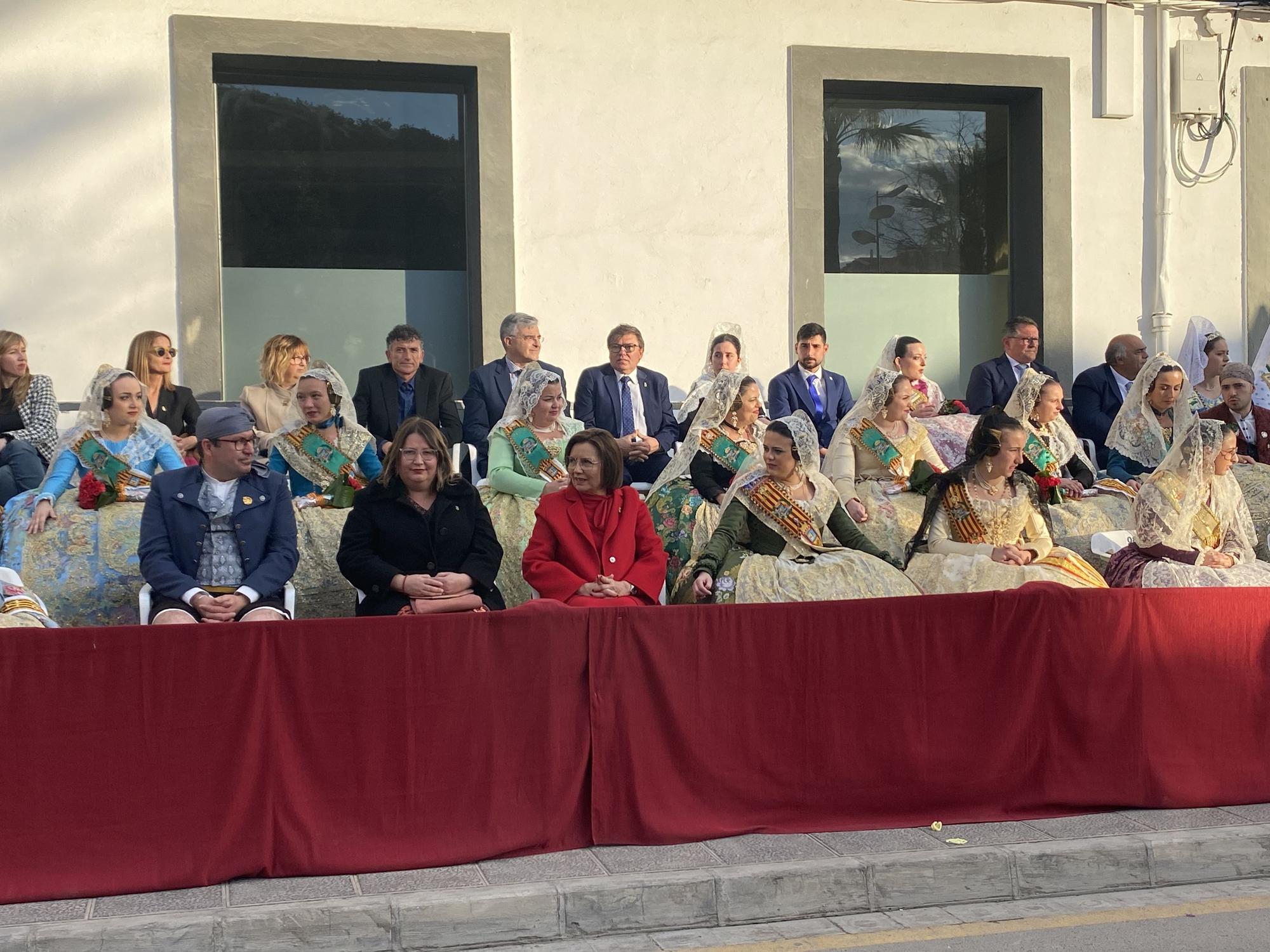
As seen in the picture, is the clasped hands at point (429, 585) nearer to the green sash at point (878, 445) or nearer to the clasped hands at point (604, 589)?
the clasped hands at point (604, 589)

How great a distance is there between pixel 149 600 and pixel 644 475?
11.7 ft

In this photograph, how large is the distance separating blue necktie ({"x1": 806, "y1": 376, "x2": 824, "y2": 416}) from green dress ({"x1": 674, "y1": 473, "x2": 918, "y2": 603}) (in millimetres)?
2059

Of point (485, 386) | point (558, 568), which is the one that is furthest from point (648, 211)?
point (558, 568)

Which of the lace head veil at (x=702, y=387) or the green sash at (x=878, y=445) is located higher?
the lace head veil at (x=702, y=387)

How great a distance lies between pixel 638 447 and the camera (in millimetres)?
9172

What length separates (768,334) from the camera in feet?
37.0

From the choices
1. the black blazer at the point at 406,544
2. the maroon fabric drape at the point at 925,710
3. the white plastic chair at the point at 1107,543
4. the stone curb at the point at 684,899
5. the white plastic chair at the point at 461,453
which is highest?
the white plastic chair at the point at 461,453

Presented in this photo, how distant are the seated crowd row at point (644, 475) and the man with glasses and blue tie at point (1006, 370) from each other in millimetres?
19

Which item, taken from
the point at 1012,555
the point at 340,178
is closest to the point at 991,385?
the point at 1012,555

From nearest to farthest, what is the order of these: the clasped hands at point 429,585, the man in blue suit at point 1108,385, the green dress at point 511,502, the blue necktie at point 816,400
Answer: the clasped hands at point 429,585 → the green dress at point 511,502 → the blue necktie at point 816,400 → the man in blue suit at point 1108,385

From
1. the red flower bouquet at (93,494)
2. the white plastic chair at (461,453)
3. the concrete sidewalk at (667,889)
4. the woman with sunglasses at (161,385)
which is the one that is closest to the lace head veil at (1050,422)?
the white plastic chair at (461,453)

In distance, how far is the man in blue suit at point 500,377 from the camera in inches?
376

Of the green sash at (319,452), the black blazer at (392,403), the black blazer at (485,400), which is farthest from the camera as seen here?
the black blazer at (485,400)

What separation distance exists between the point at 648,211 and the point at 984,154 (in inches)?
124
